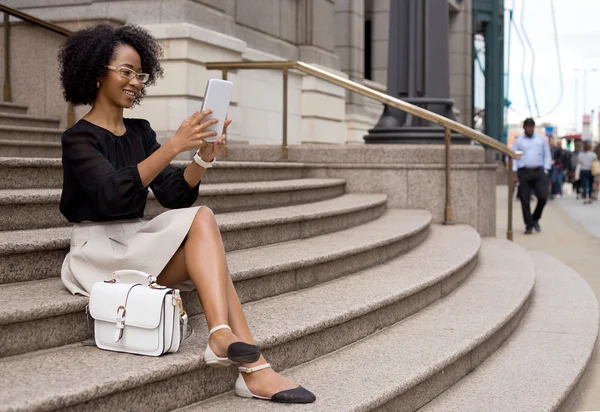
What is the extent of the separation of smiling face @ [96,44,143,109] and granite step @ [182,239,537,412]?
1459 mm

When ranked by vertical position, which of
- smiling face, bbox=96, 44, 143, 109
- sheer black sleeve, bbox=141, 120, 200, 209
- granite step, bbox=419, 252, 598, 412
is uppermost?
smiling face, bbox=96, 44, 143, 109

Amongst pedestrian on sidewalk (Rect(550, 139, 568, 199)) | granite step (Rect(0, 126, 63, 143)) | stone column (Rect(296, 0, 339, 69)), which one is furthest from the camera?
pedestrian on sidewalk (Rect(550, 139, 568, 199))

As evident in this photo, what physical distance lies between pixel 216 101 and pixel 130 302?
0.92 metres

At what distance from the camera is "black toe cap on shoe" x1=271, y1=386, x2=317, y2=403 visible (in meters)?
3.31

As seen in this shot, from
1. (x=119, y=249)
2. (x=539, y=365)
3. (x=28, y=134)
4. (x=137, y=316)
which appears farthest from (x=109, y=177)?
(x=28, y=134)

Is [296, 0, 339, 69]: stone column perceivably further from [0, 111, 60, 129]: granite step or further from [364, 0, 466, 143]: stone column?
[0, 111, 60, 129]: granite step

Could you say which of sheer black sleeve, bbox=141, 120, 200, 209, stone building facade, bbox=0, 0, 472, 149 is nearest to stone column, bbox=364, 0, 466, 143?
stone building facade, bbox=0, 0, 472, 149

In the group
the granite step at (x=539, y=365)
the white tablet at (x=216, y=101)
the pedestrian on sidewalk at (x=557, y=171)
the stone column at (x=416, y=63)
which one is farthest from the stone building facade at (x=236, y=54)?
the pedestrian on sidewalk at (x=557, y=171)

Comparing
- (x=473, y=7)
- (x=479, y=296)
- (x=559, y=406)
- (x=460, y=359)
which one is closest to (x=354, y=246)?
(x=479, y=296)

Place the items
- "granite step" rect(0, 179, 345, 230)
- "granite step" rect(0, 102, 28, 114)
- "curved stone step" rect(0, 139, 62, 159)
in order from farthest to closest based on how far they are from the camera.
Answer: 1. "granite step" rect(0, 102, 28, 114)
2. "curved stone step" rect(0, 139, 62, 159)
3. "granite step" rect(0, 179, 345, 230)

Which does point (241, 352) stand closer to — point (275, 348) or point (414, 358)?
point (275, 348)

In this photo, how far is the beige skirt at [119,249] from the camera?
354 centimetres

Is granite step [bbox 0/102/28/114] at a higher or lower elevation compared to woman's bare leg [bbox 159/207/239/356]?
higher

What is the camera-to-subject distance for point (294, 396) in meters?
3.32
